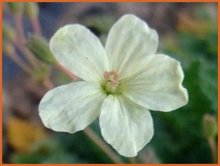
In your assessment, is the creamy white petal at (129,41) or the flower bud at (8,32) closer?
the creamy white petal at (129,41)

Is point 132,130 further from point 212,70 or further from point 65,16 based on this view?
point 65,16

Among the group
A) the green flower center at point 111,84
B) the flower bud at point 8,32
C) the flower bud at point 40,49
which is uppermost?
the flower bud at point 40,49

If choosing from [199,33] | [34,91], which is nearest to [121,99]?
[199,33]

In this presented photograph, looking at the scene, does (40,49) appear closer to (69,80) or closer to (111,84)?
(111,84)

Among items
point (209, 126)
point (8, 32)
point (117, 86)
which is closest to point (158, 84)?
point (117, 86)

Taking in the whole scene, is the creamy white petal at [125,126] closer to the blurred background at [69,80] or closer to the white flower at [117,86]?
the white flower at [117,86]

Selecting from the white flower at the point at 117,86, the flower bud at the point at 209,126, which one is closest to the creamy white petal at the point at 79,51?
the white flower at the point at 117,86

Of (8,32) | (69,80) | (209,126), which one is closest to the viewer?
(209,126)
